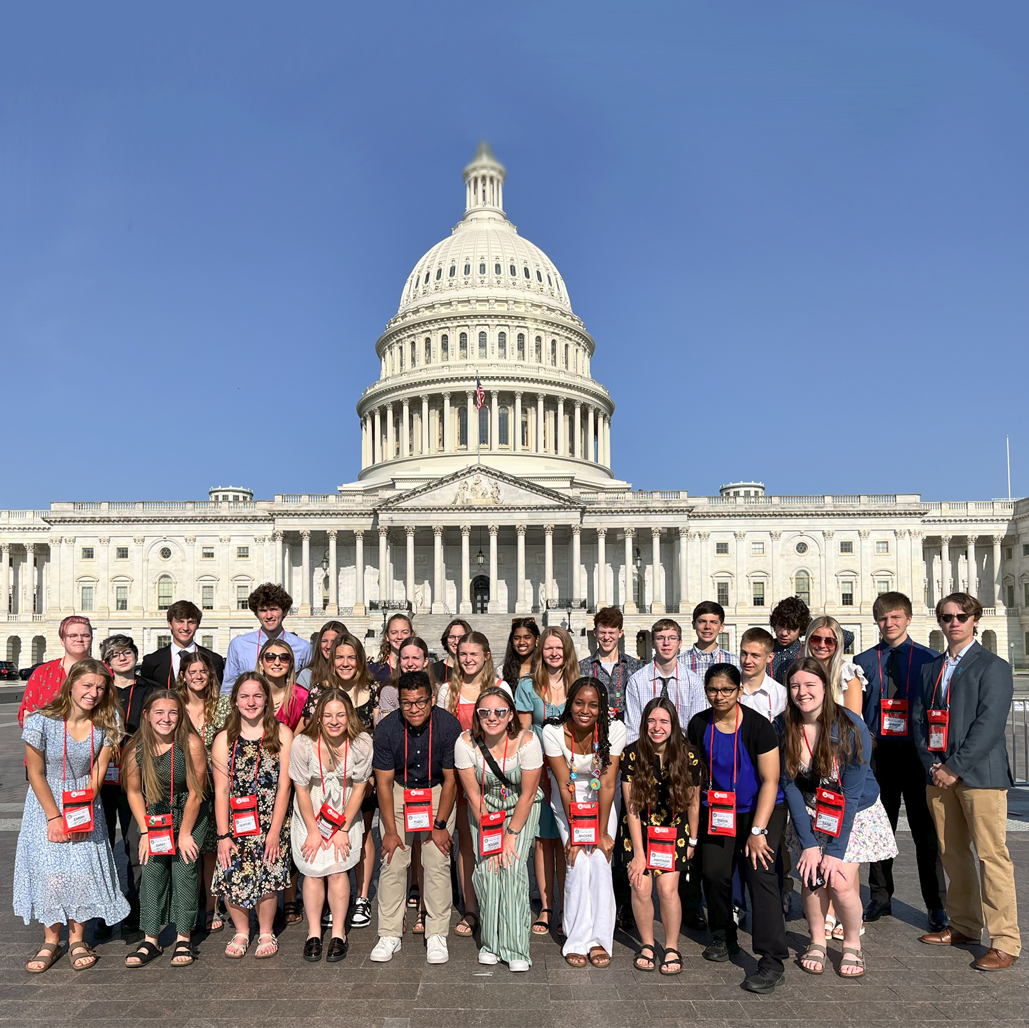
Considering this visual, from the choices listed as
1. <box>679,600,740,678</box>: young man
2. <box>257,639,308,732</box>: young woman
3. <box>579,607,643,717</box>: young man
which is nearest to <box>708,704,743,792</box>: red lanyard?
<box>679,600,740,678</box>: young man

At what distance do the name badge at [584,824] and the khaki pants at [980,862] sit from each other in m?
3.54

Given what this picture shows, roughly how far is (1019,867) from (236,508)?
66012 millimetres

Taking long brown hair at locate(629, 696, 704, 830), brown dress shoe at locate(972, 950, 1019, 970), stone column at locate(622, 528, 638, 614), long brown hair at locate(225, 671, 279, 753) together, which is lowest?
brown dress shoe at locate(972, 950, 1019, 970)

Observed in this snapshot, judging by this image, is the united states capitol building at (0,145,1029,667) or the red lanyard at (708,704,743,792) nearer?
the red lanyard at (708,704,743,792)

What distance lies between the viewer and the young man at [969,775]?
8289 millimetres

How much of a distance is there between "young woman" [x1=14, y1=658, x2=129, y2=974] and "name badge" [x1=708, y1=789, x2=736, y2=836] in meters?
5.57

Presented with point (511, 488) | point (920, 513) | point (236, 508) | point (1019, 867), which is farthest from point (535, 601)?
point (1019, 867)

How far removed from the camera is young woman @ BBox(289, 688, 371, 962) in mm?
8344

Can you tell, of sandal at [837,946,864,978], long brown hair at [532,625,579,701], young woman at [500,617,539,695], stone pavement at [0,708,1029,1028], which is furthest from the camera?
young woman at [500,617,539,695]

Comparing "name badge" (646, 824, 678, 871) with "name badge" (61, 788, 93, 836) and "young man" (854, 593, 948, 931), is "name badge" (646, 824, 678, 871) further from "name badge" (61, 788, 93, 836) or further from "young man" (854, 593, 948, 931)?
"name badge" (61, 788, 93, 836)

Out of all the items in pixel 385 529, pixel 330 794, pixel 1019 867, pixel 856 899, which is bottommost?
pixel 1019 867

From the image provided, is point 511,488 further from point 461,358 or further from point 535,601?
point 461,358

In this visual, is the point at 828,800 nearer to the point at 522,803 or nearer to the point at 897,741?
the point at 897,741

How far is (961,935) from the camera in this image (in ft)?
28.9
